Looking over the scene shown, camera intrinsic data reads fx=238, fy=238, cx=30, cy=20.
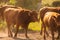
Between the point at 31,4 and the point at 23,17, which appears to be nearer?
the point at 23,17

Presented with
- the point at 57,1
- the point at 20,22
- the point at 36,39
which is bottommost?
the point at 36,39

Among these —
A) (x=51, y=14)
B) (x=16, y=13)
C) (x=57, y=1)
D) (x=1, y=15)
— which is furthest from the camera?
Answer: (x=57, y=1)

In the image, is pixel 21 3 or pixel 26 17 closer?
pixel 26 17

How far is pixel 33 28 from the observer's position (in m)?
14.6

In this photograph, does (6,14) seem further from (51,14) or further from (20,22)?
(51,14)

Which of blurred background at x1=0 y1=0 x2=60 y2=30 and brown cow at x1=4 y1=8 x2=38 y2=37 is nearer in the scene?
brown cow at x1=4 y1=8 x2=38 y2=37

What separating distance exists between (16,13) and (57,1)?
3967 millimetres

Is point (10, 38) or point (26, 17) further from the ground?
point (26, 17)

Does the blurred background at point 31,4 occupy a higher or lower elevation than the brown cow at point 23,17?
higher

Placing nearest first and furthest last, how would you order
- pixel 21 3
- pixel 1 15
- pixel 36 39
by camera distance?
1. pixel 36 39
2. pixel 1 15
3. pixel 21 3

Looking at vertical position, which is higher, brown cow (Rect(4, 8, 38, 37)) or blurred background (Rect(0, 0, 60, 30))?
blurred background (Rect(0, 0, 60, 30))

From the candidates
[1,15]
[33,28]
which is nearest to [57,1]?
[33,28]

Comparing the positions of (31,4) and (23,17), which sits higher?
(31,4)

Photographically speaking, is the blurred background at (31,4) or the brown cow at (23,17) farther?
the blurred background at (31,4)
